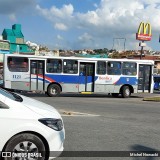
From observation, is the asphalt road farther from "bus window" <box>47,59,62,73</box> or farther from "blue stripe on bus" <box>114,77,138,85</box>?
"blue stripe on bus" <box>114,77,138,85</box>

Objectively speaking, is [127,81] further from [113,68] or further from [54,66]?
[54,66]

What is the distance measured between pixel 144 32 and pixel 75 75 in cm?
2810

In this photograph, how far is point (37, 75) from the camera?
69.3ft

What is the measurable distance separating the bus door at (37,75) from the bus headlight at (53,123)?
50.8ft

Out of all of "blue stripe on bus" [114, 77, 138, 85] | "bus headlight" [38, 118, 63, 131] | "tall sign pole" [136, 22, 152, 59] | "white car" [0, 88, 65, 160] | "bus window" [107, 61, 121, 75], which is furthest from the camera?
"tall sign pole" [136, 22, 152, 59]

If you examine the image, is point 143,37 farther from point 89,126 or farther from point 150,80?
point 89,126

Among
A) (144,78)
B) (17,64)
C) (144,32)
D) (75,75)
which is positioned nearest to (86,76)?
(75,75)

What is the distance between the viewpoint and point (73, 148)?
23.3 ft

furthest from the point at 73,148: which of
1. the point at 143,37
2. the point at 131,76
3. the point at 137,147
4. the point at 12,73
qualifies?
the point at 143,37

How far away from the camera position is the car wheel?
17.6 feet

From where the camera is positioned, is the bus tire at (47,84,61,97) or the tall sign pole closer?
the bus tire at (47,84,61,97)

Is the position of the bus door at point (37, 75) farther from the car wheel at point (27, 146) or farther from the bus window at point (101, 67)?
the car wheel at point (27, 146)

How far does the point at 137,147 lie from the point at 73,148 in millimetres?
1479

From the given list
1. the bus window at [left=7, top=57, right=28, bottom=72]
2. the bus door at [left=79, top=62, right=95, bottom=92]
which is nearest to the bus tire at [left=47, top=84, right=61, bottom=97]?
the bus door at [left=79, top=62, right=95, bottom=92]
